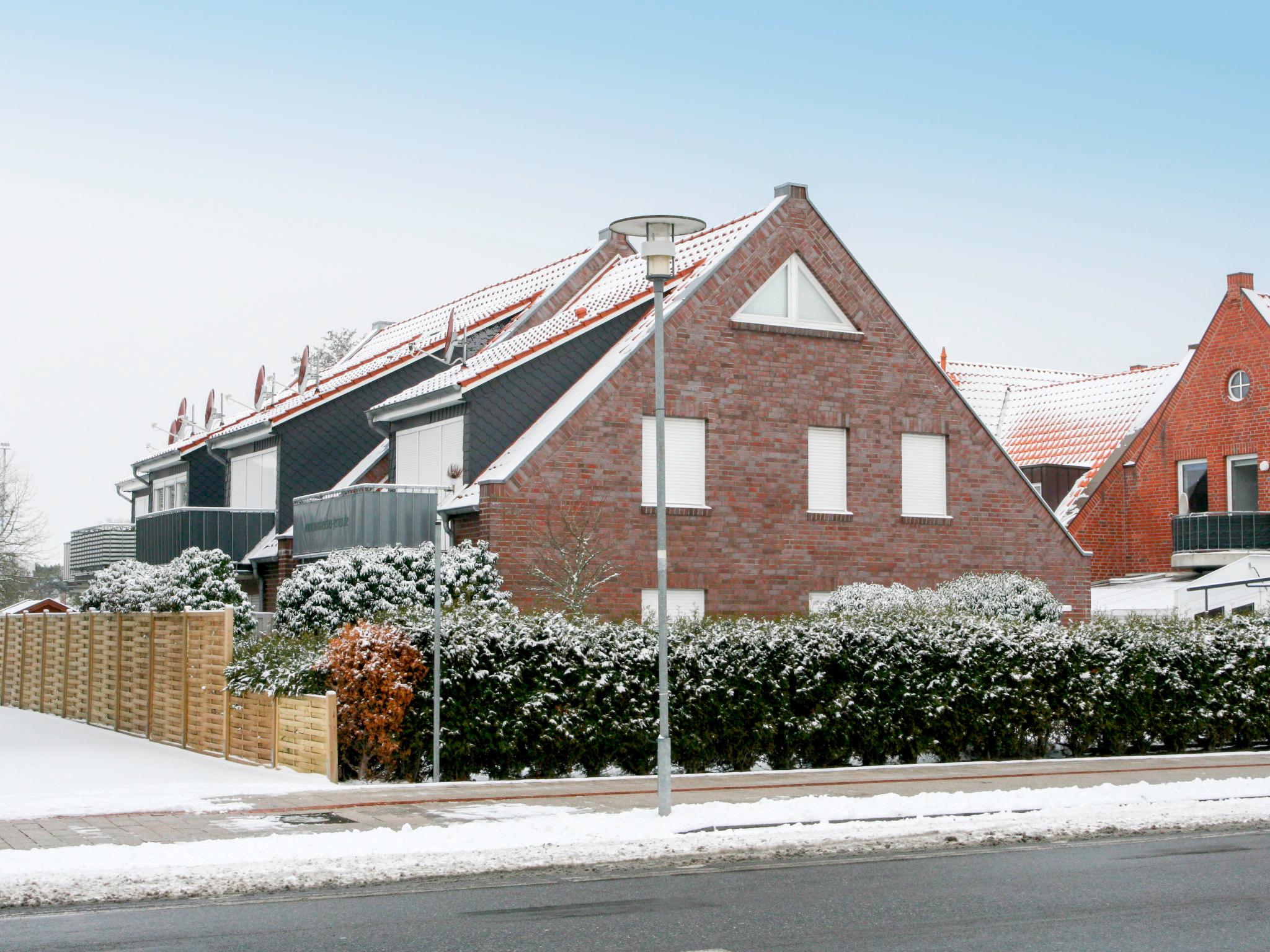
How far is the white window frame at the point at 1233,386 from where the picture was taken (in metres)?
35.2

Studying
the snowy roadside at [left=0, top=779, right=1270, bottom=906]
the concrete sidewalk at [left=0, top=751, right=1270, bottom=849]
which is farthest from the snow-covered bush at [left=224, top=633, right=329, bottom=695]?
the snowy roadside at [left=0, top=779, right=1270, bottom=906]

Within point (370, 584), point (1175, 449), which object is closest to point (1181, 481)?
point (1175, 449)

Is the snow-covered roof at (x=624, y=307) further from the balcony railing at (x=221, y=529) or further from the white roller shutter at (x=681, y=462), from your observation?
the balcony railing at (x=221, y=529)

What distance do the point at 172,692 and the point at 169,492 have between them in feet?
58.6

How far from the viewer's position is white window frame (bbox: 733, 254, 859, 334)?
28.3m

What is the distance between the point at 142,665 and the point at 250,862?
13.0 metres

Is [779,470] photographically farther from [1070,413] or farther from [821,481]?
[1070,413]

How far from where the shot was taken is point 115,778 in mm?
17859

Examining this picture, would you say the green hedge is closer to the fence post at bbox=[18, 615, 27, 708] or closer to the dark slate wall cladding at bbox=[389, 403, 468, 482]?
the dark slate wall cladding at bbox=[389, 403, 468, 482]

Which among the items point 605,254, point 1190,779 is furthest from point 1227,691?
point 605,254

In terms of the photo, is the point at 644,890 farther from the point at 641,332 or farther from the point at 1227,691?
the point at 641,332

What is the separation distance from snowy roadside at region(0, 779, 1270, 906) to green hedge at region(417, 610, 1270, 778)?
2690mm

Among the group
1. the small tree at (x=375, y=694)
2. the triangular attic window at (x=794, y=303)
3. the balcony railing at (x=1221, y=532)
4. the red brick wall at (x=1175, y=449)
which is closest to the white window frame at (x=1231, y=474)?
the red brick wall at (x=1175, y=449)

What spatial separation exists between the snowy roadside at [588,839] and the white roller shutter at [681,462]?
1152 centimetres
